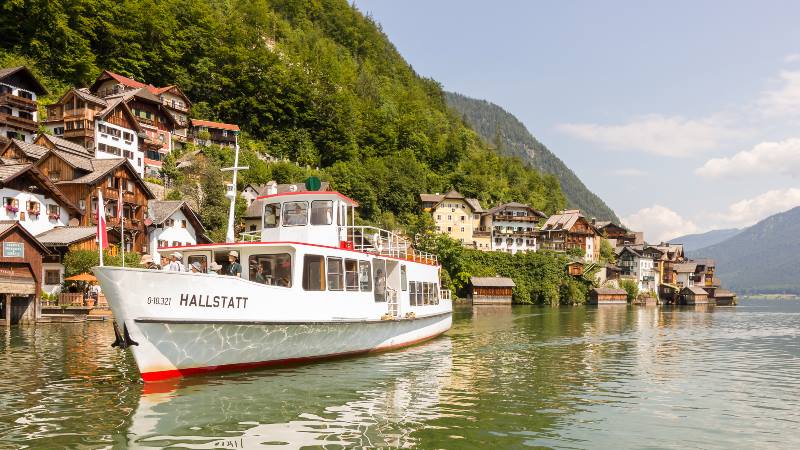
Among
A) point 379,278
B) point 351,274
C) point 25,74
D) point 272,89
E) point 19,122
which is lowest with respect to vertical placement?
point 379,278

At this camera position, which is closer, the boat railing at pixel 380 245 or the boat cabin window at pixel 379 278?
the boat cabin window at pixel 379 278

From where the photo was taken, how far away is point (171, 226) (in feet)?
198

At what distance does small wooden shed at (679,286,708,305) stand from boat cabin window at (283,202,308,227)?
125m

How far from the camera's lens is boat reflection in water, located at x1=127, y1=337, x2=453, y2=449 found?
1287 centimetres

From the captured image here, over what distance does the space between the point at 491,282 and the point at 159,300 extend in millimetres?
83584

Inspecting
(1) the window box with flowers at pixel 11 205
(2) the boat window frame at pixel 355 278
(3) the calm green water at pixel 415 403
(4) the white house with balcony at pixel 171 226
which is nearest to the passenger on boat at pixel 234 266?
(3) the calm green water at pixel 415 403

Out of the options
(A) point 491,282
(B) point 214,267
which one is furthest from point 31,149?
(A) point 491,282

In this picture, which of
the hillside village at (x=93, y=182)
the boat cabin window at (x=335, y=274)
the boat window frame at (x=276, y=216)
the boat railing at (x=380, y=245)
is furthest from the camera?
the hillside village at (x=93, y=182)

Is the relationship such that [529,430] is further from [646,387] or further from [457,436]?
[646,387]

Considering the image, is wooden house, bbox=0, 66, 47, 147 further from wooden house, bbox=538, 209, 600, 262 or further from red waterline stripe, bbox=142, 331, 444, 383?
wooden house, bbox=538, 209, 600, 262

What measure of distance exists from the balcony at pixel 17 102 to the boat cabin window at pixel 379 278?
51845 millimetres

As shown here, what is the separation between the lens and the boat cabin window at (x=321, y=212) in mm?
24375

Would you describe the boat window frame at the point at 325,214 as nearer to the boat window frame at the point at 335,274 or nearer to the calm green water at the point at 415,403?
the boat window frame at the point at 335,274

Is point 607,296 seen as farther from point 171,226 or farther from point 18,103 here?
point 18,103
